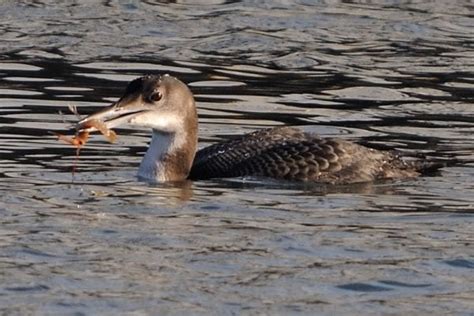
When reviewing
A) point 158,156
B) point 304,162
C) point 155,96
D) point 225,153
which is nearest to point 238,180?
point 225,153

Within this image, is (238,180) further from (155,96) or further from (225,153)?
(155,96)

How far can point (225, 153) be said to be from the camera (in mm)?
→ 14289

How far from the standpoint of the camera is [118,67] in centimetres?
1898

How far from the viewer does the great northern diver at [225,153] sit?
1411 centimetres

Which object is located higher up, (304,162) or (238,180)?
(304,162)

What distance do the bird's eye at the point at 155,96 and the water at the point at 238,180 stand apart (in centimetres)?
61

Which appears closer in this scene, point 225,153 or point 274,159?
point 274,159

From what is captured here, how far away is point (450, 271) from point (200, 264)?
4.57 feet

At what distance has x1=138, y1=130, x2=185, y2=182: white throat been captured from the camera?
46.6 ft

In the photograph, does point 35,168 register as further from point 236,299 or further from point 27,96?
point 236,299

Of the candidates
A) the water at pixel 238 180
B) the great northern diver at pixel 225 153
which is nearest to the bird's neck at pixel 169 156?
the great northern diver at pixel 225 153

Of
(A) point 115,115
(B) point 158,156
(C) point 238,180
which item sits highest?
(A) point 115,115

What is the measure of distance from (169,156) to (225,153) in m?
0.41

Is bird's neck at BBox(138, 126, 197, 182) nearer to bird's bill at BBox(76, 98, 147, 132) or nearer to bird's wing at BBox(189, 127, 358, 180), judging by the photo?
bird's wing at BBox(189, 127, 358, 180)
